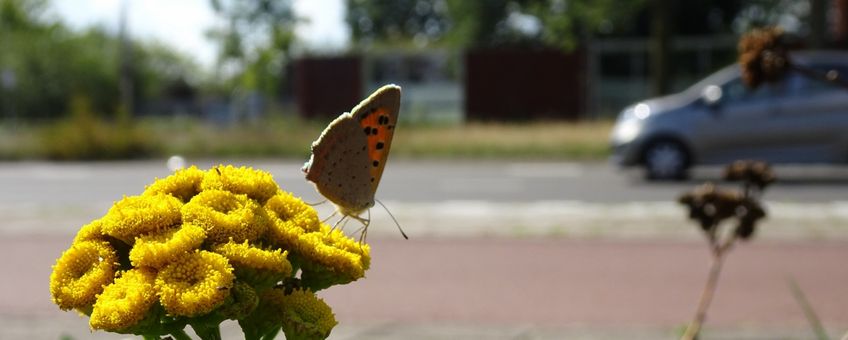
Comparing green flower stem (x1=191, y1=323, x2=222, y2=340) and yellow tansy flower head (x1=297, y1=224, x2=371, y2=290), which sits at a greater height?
yellow tansy flower head (x1=297, y1=224, x2=371, y2=290)

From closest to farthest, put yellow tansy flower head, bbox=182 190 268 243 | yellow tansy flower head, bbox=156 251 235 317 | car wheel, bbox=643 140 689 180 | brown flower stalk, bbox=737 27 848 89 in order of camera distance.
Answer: yellow tansy flower head, bbox=156 251 235 317 → yellow tansy flower head, bbox=182 190 268 243 → brown flower stalk, bbox=737 27 848 89 → car wheel, bbox=643 140 689 180

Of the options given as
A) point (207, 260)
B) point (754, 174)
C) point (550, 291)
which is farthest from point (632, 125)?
point (207, 260)

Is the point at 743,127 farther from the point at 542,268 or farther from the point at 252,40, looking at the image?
the point at 252,40

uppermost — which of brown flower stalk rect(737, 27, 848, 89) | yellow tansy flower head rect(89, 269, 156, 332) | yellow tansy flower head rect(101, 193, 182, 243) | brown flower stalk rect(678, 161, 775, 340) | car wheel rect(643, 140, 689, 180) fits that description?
brown flower stalk rect(737, 27, 848, 89)

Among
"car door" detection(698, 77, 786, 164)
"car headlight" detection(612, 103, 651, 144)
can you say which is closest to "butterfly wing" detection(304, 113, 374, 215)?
"car door" detection(698, 77, 786, 164)

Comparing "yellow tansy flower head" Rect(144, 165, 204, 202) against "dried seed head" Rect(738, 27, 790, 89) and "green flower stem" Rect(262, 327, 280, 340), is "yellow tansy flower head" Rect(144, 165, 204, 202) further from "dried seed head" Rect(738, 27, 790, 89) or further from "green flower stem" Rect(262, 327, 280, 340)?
"dried seed head" Rect(738, 27, 790, 89)

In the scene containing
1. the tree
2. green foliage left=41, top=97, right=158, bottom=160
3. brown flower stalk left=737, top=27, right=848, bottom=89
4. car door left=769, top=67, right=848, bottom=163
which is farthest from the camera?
the tree

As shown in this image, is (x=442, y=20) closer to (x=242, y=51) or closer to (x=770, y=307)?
(x=242, y=51)

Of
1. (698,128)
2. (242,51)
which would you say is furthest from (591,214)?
(242,51)
